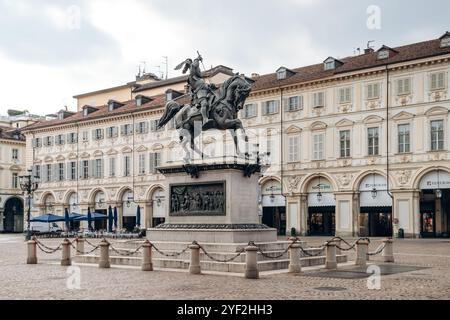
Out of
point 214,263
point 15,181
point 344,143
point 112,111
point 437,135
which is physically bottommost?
point 214,263

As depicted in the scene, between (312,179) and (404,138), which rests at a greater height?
(404,138)

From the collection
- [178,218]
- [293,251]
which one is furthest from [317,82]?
[293,251]

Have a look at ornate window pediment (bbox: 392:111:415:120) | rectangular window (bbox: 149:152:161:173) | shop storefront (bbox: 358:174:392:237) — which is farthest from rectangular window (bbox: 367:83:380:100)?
rectangular window (bbox: 149:152:161:173)

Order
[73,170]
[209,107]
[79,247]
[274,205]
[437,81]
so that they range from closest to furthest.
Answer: [209,107] → [79,247] → [437,81] → [274,205] → [73,170]

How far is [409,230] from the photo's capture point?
48000 mm

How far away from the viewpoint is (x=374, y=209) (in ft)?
167

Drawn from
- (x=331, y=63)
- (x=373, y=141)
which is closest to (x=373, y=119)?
(x=373, y=141)

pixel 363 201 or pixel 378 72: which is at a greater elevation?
pixel 378 72

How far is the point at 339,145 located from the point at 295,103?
17.8 feet

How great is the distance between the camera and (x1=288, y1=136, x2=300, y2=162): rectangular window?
5522 centimetres

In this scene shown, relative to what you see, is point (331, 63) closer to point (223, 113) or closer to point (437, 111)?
point (437, 111)

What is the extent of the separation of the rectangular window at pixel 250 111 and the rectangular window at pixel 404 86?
13.4 metres
